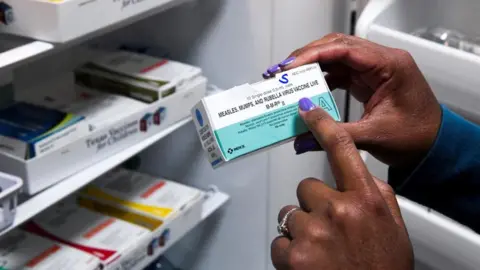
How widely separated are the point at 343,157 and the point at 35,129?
1.86 feet

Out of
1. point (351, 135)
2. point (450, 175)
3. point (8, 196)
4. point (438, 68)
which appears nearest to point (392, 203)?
point (351, 135)

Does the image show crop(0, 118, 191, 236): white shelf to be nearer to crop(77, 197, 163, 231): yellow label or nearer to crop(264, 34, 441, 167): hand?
crop(77, 197, 163, 231): yellow label

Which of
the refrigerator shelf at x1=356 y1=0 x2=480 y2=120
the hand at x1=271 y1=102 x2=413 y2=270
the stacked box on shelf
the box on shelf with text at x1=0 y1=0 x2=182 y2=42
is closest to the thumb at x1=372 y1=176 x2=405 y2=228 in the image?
the hand at x1=271 y1=102 x2=413 y2=270

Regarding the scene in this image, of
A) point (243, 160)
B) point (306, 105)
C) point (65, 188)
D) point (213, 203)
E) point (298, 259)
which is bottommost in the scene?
point (213, 203)

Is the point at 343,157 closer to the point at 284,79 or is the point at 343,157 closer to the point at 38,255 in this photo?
the point at 284,79

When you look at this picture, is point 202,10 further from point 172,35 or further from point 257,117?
point 257,117

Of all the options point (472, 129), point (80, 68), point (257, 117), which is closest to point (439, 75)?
→ point (472, 129)

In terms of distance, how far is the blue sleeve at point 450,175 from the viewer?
854mm

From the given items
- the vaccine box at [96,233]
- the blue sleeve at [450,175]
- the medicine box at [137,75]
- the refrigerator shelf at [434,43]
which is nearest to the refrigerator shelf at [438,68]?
the refrigerator shelf at [434,43]

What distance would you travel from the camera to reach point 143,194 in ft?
4.29

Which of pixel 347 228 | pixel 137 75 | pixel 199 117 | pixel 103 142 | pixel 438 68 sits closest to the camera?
pixel 347 228

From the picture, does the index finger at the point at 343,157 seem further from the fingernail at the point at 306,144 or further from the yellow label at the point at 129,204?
the yellow label at the point at 129,204

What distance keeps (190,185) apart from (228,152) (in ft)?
2.60

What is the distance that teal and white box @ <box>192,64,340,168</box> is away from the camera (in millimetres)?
707
